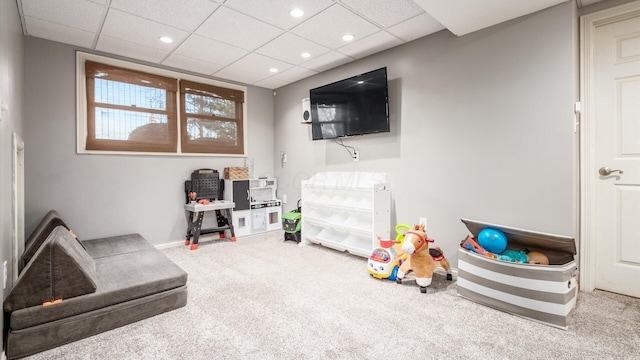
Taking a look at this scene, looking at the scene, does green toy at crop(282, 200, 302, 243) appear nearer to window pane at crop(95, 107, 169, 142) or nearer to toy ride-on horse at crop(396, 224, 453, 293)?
toy ride-on horse at crop(396, 224, 453, 293)

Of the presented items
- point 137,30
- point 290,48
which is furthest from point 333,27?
point 137,30

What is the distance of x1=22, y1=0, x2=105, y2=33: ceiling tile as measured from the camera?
2.51m

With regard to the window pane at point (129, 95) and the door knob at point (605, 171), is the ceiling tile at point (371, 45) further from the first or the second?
the window pane at point (129, 95)

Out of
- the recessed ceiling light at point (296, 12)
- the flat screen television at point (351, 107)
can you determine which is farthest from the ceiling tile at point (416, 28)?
the recessed ceiling light at point (296, 12)

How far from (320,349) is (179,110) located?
370cm

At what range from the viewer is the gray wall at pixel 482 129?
2363mm

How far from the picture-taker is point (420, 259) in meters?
2.62

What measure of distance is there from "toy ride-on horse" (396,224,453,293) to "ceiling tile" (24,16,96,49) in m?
3.81

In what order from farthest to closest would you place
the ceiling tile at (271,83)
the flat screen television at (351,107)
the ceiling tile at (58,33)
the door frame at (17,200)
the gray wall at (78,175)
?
the ceiling tile at (271,83) < the flat screen television at (351,107) < the gray wall at (78,175) < the ceiling tile at (58,33) < the door frame at (17,200)

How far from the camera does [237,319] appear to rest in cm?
212

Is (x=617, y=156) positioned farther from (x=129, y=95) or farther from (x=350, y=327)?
(x=129, y=95)

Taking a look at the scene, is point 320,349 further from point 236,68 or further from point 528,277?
point 236,68

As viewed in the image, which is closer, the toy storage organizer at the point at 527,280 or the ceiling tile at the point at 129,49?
the toy storage organizer at the point at 527,280

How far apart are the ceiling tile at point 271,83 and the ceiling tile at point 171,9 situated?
1.92 meters
